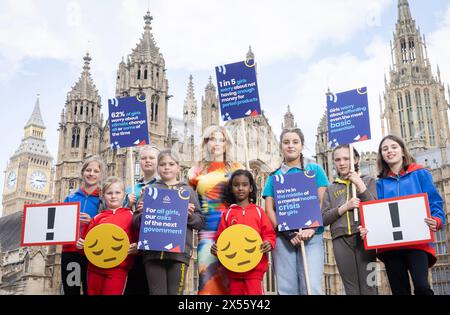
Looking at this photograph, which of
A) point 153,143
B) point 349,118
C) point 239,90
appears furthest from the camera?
point 153,143

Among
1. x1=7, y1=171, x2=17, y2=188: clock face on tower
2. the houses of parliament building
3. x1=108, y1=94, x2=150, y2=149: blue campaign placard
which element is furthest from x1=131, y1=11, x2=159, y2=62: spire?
x1=7, y1=171, x2=17, y2=188: clock face on tower

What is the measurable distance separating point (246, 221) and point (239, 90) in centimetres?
234

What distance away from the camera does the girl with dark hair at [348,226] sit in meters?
5.41

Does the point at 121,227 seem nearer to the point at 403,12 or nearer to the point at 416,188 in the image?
the point at 416,188

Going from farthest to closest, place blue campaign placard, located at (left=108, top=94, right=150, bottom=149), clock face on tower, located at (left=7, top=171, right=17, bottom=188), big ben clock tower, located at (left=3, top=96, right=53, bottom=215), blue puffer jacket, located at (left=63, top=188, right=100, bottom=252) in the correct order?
clock face on tower, located at (left=7, top=171, right=17, bottom=188) < big ben clock tower, located at (left=3, top=96, right=53, bottom=215) < blue campaign placard, located at (left=108, top=94, right=150, bottom=149) < blue puffer jacket, located at (left=63, top=188, right=100, bottom=252)

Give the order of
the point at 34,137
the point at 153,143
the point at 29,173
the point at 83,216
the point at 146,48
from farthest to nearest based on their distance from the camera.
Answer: the point at 34,137, the point at 29,173, the point at 146,48, the point at 153,143, the point at 83,216

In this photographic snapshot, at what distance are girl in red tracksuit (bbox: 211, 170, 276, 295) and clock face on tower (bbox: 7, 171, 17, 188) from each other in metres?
88.0

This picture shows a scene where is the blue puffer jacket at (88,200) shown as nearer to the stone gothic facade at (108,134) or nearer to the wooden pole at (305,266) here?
the wooden pole at (305,266)

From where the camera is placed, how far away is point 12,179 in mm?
86812

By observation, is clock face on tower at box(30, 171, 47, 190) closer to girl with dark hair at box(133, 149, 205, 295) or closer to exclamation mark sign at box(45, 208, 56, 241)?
exclamation mark sign at box(45, 208, 56, 241)

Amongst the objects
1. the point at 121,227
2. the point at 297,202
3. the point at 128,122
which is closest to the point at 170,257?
the point at 121,227

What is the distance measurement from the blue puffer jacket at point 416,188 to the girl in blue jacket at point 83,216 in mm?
3534

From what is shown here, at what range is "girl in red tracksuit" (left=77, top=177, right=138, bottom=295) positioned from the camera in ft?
18.1

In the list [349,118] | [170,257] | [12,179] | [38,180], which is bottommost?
[170,257]
